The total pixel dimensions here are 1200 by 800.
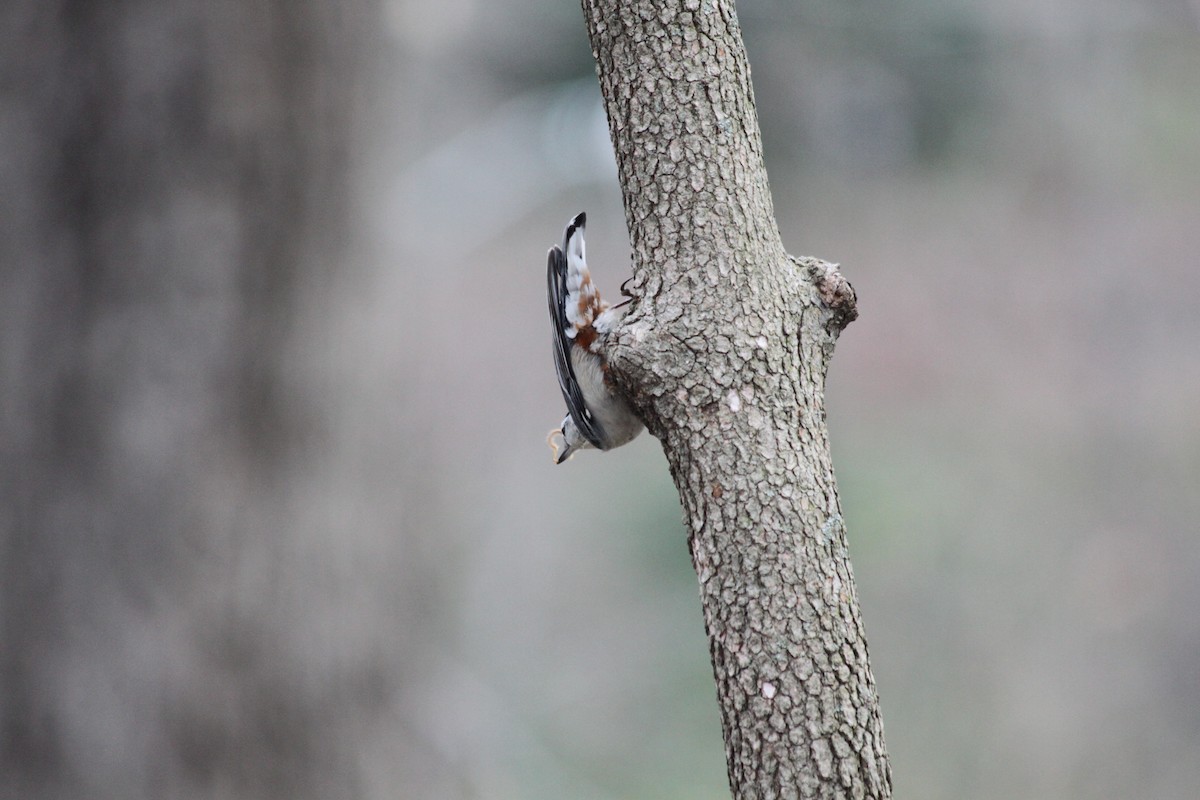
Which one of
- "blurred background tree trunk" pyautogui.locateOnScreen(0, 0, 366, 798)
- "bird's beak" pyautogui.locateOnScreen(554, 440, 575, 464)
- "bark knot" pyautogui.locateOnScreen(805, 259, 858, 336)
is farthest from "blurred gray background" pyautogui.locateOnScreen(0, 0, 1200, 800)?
"bark knot" pyautogui.locateOnScreen(805, 259, 858, 336)

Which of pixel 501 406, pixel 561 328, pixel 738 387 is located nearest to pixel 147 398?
pixel 561 328

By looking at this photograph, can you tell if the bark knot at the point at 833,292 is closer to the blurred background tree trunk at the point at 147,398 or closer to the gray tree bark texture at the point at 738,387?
the gray tree bark texture at the point at 738,387

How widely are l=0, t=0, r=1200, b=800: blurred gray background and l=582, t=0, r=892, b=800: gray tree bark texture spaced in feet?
2.52

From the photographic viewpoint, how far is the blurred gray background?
1629mm

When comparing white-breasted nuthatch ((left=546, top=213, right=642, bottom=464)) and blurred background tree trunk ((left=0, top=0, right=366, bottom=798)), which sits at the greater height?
white-breasted nuthatch ((left=546, top=213, right=642, bottom=464))

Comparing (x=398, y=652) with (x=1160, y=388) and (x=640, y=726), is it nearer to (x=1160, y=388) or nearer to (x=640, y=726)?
(x=640, y=726)

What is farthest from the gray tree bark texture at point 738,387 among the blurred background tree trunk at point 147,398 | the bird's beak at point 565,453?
the bird's beak at point 565,453

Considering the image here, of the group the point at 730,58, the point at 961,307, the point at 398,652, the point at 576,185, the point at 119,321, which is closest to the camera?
the point at 730,58

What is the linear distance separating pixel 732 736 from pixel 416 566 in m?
0.98

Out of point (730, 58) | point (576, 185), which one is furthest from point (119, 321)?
point (576, 185)

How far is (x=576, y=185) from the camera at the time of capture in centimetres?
970

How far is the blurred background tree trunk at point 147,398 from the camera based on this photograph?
1.58 metres

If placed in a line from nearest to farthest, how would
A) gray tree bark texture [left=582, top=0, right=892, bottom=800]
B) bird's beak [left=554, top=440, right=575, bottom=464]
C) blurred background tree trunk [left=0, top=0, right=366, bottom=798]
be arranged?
1. gray tree bark texture [left=582, top=0, right=892, bottom=800]
2. blurred background tree trunk [left=0, top=0, right=366, bottom=798]
3. bird's beak [left=554, top=440, right=575, bottom=464]

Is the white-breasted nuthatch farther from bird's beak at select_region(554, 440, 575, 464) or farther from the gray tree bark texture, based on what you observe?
the gray tree bark texture
